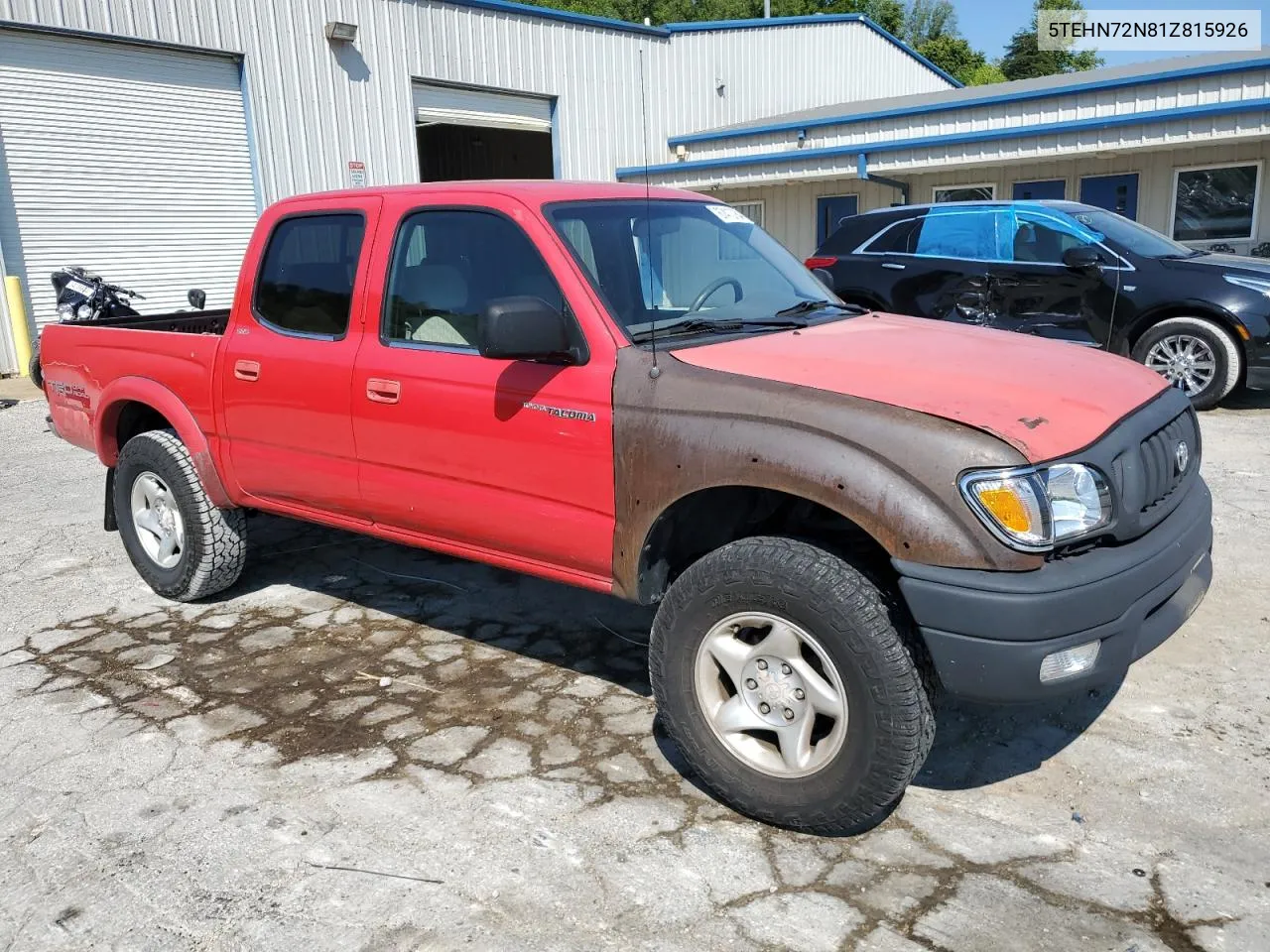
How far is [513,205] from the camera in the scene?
11.9ft

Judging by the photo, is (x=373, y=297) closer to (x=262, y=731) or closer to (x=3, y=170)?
(x=262, y=731)

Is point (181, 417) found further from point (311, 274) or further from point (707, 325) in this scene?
point (707, 325)

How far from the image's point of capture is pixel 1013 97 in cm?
1463

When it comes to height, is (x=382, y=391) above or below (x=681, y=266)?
below

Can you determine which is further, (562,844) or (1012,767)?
(1012,767)

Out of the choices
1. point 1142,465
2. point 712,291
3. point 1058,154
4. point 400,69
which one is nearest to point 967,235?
point 1058,154

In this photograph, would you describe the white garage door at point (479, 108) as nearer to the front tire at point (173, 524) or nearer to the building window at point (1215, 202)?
the building window at point (1215, 202)

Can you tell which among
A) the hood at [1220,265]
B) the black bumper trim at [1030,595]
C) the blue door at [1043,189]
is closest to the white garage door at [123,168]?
the blue door at [1043,189]

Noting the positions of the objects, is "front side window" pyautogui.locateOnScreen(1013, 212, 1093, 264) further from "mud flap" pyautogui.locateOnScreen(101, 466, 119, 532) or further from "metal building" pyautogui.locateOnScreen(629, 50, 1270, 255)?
"mud flap" pyautogui.locateOnScreen(101, 466, 119, 532)

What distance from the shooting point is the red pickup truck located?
2.64 m

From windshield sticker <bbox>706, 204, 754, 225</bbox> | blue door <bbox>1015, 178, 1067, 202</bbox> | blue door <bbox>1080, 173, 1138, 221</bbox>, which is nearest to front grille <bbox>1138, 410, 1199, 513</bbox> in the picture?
windshield sticker <bbox>706, 204, 754, 225</bbox>

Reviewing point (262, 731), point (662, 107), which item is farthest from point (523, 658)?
point (662, 107)

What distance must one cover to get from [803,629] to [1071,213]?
26.1ft

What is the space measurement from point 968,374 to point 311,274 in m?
2.72
